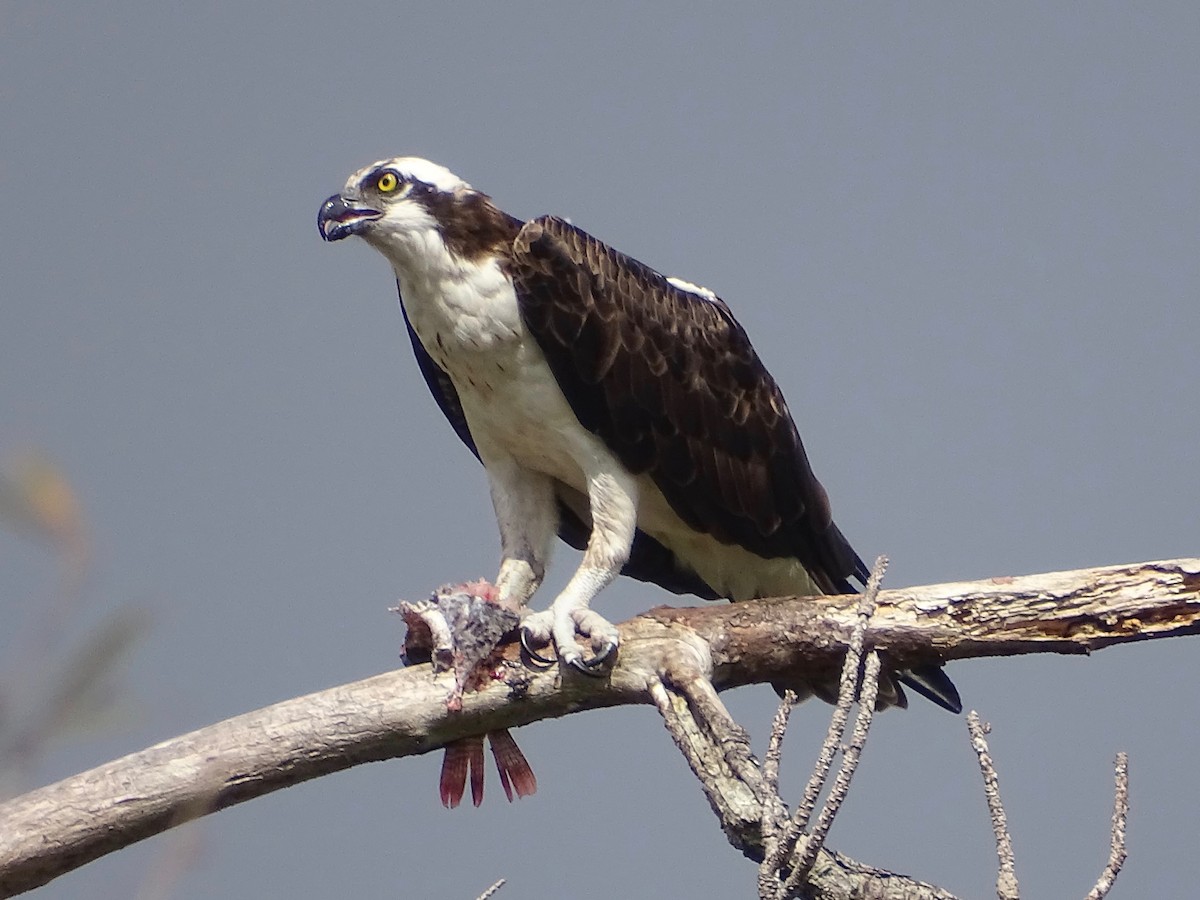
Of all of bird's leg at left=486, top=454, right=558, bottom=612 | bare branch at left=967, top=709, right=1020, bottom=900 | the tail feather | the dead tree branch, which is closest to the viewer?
bare branch at left=967, top=709, right=1020, bottom=900

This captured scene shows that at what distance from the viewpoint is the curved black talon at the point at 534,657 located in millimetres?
4832

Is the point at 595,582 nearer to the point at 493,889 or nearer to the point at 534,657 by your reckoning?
the point at 534,657

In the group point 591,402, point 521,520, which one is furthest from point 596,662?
point 521,520

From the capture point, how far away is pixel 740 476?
577 centimetres

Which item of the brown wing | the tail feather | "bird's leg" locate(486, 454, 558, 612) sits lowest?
the tail feather

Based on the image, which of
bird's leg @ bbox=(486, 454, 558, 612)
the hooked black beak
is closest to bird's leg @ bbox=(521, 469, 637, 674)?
bird's leg @ bbox=(486, 454, 558, 612)

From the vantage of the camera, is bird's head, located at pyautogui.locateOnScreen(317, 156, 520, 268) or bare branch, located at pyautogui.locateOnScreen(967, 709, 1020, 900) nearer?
bare branch, located at pyautogui.locateOnScreen(967, 709, 1020, 900)

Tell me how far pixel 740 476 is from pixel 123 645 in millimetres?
4842

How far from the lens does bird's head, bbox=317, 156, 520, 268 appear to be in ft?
17.6

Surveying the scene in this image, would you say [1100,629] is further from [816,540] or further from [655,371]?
[655,371]

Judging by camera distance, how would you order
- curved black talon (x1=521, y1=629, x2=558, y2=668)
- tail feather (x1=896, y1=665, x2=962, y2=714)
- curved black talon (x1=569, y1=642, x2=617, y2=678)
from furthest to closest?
tail feather (x1=896, y1=665, x2=962, y2=714) < curved black talon (x1=521, y1=629, x2=558, y2=668) < curved black talon (x1=569, y1=642, x2=617, y2=678)

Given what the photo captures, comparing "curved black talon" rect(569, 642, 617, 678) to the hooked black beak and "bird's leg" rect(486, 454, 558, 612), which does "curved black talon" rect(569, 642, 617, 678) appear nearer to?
"bird's leg" rect(486, 454, 558, 612)

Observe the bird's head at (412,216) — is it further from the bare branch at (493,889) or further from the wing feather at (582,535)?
the bare branch at (493,889)

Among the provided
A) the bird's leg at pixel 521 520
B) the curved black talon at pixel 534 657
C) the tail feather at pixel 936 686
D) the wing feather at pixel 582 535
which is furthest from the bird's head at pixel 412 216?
the tail feather at pixel 936 686
